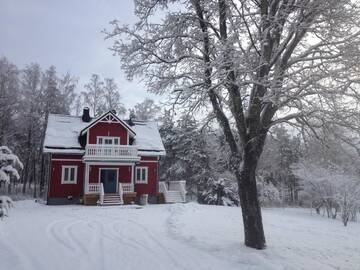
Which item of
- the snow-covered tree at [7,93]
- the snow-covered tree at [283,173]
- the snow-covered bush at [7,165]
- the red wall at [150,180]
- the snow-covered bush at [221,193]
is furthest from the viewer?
the snow-covered tree at [283,173]

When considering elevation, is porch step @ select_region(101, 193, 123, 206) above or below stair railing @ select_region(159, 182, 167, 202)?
below

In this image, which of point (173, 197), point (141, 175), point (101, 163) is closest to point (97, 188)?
point (101, 163)

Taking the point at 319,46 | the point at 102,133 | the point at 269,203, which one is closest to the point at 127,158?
the point at 102,133

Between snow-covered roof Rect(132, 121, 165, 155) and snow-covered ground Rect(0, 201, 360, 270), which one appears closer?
snow-covered ground Rect(0, 201, 360, 270)

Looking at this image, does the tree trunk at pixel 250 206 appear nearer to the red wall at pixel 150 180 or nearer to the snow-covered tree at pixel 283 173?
the red wall at pixel 150 180

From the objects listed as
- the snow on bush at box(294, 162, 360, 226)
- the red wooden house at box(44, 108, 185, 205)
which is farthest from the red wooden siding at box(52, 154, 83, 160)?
the snow on bush at box(294, 162, 360, 226)

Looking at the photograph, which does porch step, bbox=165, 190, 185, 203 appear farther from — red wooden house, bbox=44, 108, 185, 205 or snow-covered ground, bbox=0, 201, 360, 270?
snow-covered ground, bbox=0, 201, 360, 270

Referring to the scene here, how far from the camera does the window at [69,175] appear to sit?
2492 centimetres

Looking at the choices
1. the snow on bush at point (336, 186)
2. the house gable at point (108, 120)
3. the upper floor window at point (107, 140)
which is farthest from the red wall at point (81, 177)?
the snow on bush at point (336, 186)

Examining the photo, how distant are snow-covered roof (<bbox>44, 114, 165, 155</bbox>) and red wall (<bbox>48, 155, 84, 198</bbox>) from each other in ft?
2.57

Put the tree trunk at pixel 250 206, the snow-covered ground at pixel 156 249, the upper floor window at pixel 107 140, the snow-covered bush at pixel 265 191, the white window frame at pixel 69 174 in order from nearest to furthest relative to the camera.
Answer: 1. the snow-covered ground at pixel 156 249
2. the tree trunk at pixel 250 206
3. the white window frame at pixel 69 174
4. the upper floor window at pixel 107 140
5. the snow-covered bush at pixel 265 191

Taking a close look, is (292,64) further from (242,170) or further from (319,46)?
(242,170)

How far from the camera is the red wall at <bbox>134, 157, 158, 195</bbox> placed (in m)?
27.0

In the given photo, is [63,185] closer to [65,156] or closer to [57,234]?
[65,156]
